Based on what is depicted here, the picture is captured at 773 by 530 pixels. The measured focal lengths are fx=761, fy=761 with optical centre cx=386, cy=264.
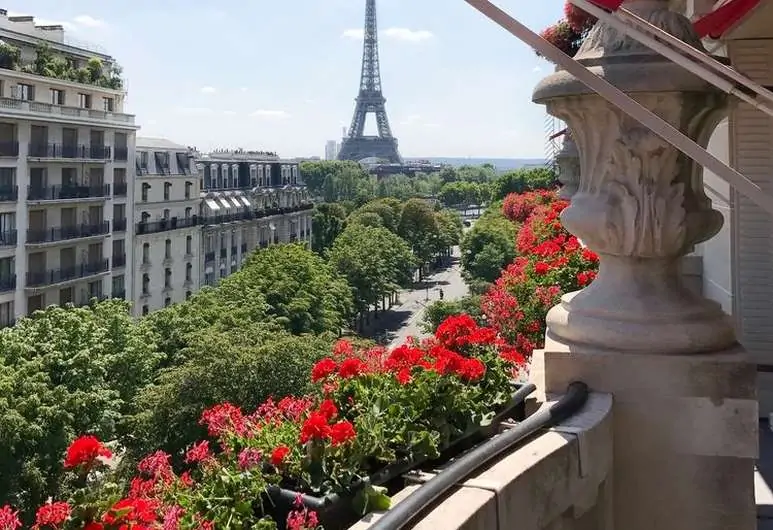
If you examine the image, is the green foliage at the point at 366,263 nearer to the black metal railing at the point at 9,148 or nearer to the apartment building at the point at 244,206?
the apartment building at the point at 244,206

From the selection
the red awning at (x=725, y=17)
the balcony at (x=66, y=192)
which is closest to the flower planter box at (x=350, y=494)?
the red awning at (x=725, y=17)

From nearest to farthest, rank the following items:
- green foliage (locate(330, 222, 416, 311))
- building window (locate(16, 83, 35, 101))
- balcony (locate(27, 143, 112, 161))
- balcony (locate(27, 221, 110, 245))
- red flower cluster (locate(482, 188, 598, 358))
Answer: red flower cluster (locate(482, 188, 598, 358)), building window (locate(16, 83, 35, 101)), balcony (locate(27, 143, 112, 161)), balcony (locate(27, 221, 110, 245)), green foliage (locate(330, 222, 416, 311))

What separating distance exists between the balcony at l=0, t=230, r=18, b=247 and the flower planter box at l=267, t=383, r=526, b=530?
121ft

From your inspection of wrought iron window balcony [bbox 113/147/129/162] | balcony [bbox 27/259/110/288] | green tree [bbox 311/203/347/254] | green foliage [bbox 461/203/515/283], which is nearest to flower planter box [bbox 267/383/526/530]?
balcony [bbox 27/259/110/288]

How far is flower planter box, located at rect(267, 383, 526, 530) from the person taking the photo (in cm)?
242

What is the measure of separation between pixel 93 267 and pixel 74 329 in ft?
67.2

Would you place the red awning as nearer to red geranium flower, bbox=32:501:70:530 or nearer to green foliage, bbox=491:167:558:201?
red geranium flower, bbox=32:501:70:530

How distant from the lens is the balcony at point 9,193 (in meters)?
35.5

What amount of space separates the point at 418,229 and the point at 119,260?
136 ft

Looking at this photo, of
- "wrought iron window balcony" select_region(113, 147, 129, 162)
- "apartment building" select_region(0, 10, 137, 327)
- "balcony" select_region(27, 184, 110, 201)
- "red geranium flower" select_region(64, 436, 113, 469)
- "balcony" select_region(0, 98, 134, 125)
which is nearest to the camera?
"red geranium flower" select_region(64, 436, 113, 469)

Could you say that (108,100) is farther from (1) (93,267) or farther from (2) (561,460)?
(2) (561,460)

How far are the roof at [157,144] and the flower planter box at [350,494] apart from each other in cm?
4989

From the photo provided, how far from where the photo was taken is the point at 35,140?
3744 cm

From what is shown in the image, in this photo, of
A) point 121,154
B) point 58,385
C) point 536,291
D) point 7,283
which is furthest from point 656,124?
point 121,154
